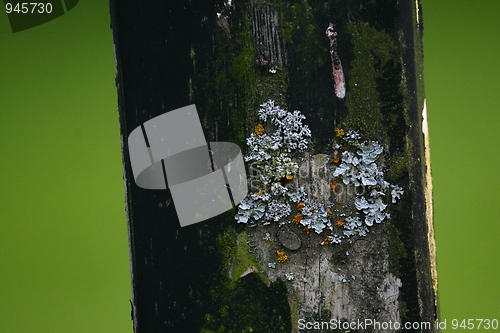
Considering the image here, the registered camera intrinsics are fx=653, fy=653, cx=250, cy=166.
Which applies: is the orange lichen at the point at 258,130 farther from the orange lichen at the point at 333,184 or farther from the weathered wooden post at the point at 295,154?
the orange lichen at the point at 333,184

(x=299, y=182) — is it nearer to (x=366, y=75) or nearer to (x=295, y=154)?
(x=295, y=154)

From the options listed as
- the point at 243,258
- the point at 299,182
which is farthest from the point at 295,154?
the point at 243,258

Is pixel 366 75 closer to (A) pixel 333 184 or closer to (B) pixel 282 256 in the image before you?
(A) pixel 333 184

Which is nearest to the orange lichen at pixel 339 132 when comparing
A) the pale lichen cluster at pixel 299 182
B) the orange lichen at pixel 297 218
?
the pale lichen cluster at pixel 299 182

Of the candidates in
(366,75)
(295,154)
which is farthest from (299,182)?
(366,75)

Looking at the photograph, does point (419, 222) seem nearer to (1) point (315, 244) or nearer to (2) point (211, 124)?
(1) point (315, 244)

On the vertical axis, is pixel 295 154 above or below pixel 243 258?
above

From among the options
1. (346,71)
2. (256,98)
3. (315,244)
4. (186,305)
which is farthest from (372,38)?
(186,305)

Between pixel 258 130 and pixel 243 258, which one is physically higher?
pixel 258 130

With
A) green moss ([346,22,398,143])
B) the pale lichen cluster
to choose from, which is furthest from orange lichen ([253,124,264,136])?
green moss ([346,22,398,143])
